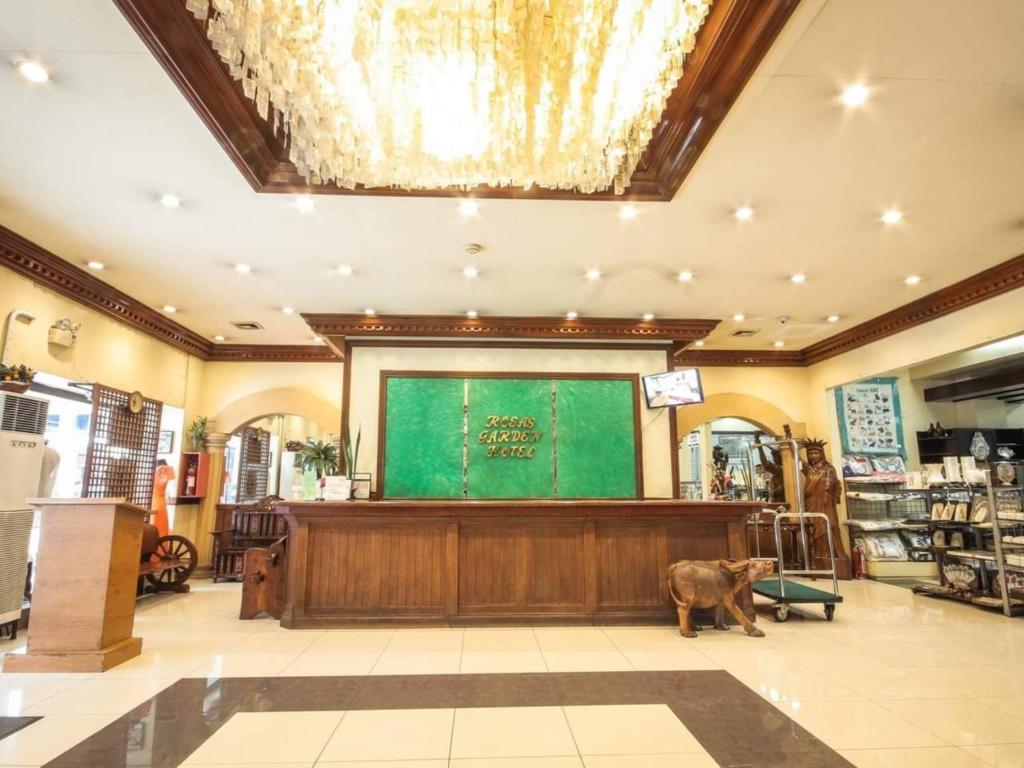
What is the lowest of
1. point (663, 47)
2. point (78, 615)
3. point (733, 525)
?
A: point (78, 615)

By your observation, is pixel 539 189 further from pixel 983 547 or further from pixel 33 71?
pixel 983 547

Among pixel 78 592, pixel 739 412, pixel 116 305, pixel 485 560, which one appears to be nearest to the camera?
pixel 78 592

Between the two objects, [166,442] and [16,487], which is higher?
[166,442]

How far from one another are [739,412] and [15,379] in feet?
31.1

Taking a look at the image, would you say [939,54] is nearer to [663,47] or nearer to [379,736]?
[663,47]

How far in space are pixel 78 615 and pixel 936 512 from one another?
8904mm

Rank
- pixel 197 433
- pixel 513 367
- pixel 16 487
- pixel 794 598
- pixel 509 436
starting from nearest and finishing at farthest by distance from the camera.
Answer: pixel 16 487 → pixel 794 598 → pixel 509 436 → pixel 513 367 → pixel 197 433

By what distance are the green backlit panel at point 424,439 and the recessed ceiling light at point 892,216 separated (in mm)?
5073

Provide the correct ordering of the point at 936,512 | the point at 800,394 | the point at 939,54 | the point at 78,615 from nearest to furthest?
1. the point at 939,54
2. the point at 78,615
3. the point at 936,512
4. the point at 800,394

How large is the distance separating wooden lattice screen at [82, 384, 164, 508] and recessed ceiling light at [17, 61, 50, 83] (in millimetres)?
4404

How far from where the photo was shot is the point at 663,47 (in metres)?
2.83

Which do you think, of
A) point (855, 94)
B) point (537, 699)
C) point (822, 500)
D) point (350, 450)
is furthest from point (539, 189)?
point (822, 500)

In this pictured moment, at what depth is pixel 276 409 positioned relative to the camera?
30.2 feet

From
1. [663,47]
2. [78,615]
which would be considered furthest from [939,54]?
[78,615]
